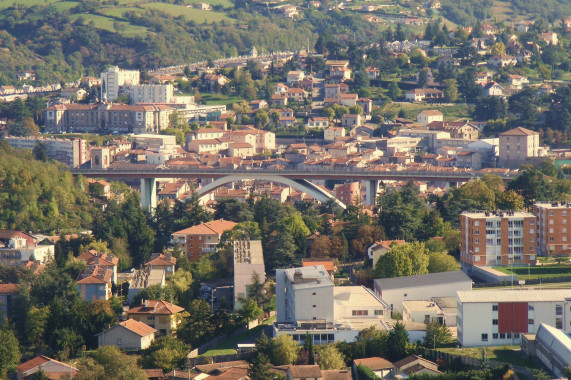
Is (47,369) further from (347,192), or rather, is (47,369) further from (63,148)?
(63,148)

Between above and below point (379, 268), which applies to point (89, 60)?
above

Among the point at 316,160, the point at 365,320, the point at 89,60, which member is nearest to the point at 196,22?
the point at 89,60

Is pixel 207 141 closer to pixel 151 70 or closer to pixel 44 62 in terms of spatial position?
pixel 151 70

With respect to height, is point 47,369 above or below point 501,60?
below

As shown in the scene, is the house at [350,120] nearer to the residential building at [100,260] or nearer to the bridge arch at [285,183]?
the bridge arch at [285,183]

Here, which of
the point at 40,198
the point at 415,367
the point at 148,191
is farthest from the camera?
the point at 148,191

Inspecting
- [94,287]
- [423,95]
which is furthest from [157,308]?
[423,95]
